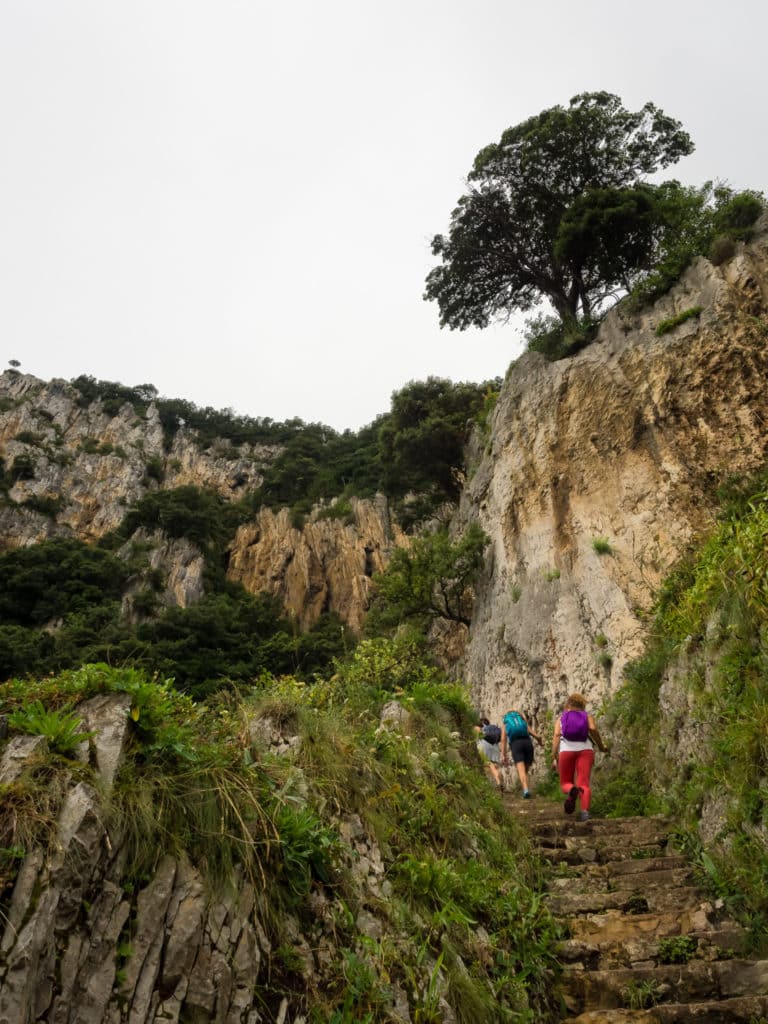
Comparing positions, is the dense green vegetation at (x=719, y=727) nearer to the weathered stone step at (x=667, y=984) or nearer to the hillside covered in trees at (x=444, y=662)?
the hillside covered in trees at (x=444, y=662)

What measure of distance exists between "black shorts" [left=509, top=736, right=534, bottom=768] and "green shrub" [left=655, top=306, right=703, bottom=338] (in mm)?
10503

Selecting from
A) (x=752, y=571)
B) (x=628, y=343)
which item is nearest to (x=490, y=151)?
(x=628, y=343)

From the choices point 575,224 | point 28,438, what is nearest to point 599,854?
point 575,224

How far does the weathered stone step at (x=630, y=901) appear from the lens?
509 centimetres

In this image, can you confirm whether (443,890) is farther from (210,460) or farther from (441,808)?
(210,460)

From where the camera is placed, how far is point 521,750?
352 inches

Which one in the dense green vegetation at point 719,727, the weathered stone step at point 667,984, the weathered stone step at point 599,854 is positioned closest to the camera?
the weathered stone step at point 667,984

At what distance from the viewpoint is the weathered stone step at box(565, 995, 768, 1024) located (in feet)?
12.5

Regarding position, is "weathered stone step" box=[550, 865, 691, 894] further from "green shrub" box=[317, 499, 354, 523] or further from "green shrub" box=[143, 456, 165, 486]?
"green shrub" box=[143, 456, 165, 486]

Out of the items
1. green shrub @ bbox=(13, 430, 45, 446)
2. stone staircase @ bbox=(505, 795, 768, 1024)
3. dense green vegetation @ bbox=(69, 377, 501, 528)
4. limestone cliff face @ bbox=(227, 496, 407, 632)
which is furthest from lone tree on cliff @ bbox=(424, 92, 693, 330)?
green shrub @ bbox=(13, 430, 45, 446)

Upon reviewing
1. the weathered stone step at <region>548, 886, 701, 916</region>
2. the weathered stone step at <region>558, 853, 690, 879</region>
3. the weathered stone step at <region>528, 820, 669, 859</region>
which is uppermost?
the weathered stone step at <region>528, 820, 669, 859</region>

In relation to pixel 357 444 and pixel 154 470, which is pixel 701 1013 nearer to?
pixel 357 444

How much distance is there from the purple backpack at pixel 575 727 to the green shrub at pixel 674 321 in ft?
36.1

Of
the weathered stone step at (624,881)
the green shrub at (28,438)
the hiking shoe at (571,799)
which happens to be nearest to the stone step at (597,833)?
the hiking shoe at (571,799)
